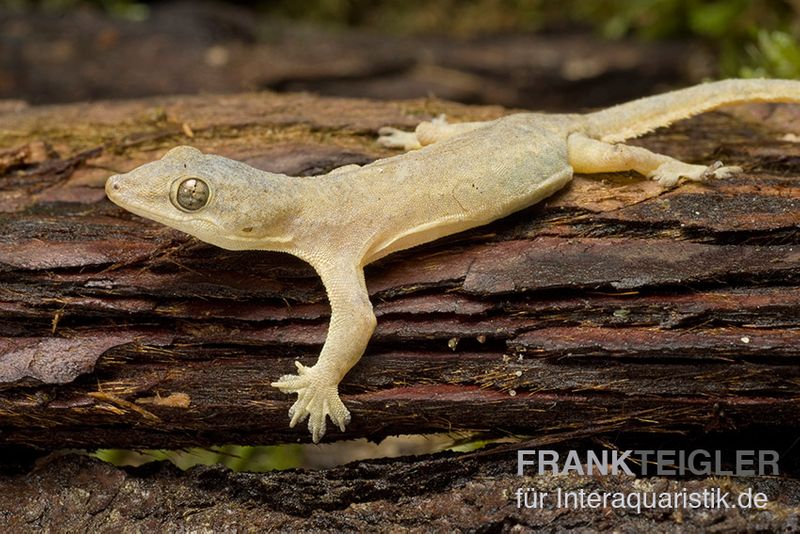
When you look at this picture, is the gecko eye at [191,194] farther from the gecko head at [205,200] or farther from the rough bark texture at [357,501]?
the rough bark texture at [357,501]

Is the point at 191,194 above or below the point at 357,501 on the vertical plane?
above

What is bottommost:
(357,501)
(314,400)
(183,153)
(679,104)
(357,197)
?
(357,501)

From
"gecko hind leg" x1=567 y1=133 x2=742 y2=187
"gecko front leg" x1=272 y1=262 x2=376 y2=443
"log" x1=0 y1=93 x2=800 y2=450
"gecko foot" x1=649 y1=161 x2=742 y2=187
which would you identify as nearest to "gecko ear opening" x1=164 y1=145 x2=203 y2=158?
"log" x1=0 y1=93 x2=800 y2=450

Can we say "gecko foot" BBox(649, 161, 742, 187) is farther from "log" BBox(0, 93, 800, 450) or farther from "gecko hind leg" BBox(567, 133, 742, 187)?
"log" BBox(0, 93, 800, 450)

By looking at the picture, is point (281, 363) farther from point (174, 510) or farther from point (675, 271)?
point (675, 271)

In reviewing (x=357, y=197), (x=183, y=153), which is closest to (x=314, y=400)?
(x=357, y=197)

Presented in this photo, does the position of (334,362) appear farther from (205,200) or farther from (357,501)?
(205,200)
